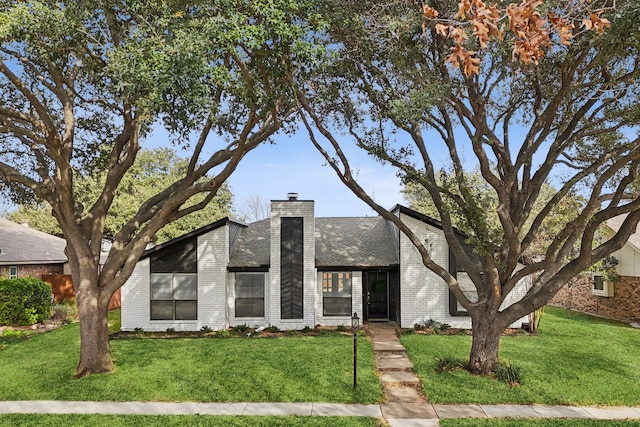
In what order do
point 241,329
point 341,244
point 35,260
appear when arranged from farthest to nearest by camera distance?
point 35,260 → point 341,244 → point 241,329

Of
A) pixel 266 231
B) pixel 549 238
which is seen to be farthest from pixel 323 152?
pixel 549 238

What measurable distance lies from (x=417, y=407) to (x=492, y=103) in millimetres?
8668

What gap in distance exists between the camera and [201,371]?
10.8m

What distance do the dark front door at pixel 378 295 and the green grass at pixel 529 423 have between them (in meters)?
9.43

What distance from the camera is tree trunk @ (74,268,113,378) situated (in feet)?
34.6

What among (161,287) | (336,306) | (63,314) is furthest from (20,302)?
(336,306)

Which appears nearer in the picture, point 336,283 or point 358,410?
point 358,410

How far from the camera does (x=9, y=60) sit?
10984 millimetres

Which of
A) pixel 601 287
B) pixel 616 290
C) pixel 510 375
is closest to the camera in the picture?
pixel 510 375

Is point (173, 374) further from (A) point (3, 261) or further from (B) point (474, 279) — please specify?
(A) point (3, 261)

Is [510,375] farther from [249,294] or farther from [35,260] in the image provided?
[35,260]

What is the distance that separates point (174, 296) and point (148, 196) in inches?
547

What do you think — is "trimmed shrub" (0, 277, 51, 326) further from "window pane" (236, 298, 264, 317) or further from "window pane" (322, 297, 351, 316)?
"window pane" (322, 297, 351, 316)

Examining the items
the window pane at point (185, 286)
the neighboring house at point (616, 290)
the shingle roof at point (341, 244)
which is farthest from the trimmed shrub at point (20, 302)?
the neighboring house at point (616, 290)
